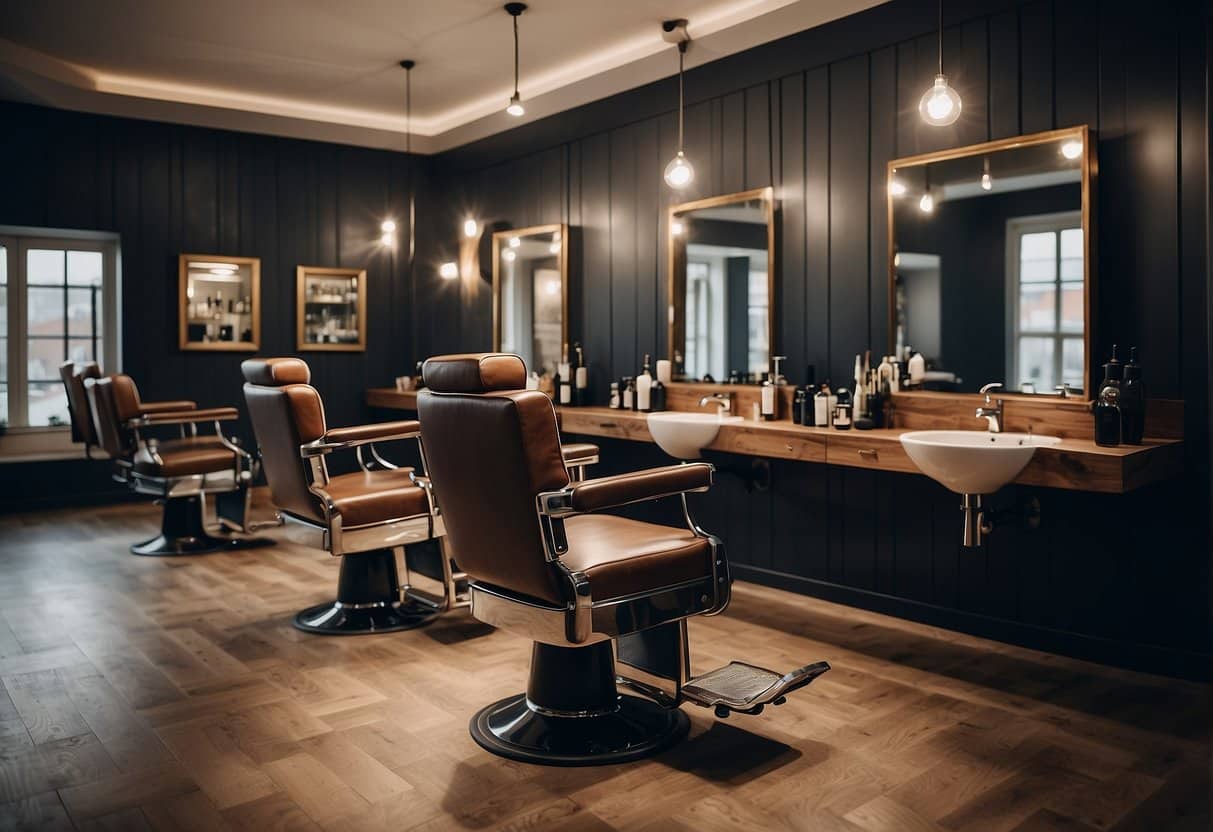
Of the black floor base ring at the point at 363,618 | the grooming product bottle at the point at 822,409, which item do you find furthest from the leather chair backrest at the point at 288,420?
the grooming product bottle at the point at 822,409

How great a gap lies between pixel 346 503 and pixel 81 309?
14.2 feet

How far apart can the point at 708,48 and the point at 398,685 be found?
135 inches

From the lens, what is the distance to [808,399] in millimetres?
4133

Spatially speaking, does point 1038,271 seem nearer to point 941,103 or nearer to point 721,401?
point 941,103

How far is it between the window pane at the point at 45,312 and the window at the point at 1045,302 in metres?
6.11

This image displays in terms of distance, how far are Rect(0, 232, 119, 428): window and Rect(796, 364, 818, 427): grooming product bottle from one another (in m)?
4.98

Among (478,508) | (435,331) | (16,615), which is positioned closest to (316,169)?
(435,331)

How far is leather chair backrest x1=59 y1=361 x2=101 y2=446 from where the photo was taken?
5.45 m

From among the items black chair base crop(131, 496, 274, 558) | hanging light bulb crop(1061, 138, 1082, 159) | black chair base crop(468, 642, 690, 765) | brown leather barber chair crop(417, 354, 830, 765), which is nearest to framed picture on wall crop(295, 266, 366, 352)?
black chair base crop(131, 496, 274, 558)

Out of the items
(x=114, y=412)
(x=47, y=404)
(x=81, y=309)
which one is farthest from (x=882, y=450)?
(x=47, y=404)

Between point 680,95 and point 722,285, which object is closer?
point 722,285

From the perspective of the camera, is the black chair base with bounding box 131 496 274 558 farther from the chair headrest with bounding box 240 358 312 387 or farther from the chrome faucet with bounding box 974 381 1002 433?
the chrome faucet with bounding box 974 381 1002 433

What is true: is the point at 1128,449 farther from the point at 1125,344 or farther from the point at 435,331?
the point at 435,331

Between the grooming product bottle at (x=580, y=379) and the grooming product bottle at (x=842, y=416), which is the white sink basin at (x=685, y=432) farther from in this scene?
the grooming product bottle at (x=580, y=379)
